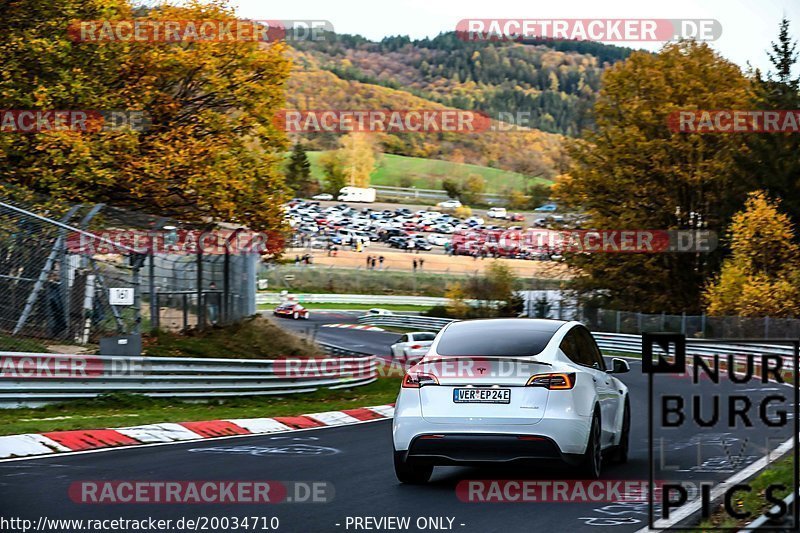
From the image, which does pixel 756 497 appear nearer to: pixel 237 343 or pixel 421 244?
pixel 237 343

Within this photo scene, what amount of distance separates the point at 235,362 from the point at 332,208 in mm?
116230

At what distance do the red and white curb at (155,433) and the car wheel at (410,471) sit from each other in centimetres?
436

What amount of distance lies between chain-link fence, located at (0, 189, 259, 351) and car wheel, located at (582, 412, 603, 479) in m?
10.7

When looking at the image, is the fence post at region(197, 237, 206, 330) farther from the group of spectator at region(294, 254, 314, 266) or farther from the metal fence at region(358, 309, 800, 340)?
the group of spectator at region(294, 254, 314, 266)

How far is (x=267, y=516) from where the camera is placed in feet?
28.2

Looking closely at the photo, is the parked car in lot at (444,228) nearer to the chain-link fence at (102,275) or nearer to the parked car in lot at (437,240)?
the parked car in lot at (437,240)

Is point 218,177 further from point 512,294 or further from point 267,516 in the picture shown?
point 512,294

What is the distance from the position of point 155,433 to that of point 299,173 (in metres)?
143

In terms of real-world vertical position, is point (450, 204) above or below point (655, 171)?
above

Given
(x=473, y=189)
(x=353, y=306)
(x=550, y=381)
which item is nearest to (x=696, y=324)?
(x=550, y=381)

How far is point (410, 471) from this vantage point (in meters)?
10.7

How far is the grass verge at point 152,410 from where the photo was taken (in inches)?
626

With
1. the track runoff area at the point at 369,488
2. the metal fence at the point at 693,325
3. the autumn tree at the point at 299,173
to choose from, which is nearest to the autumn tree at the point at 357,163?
the autumn tree at the point at 299,173

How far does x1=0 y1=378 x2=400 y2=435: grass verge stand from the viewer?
15.9m
